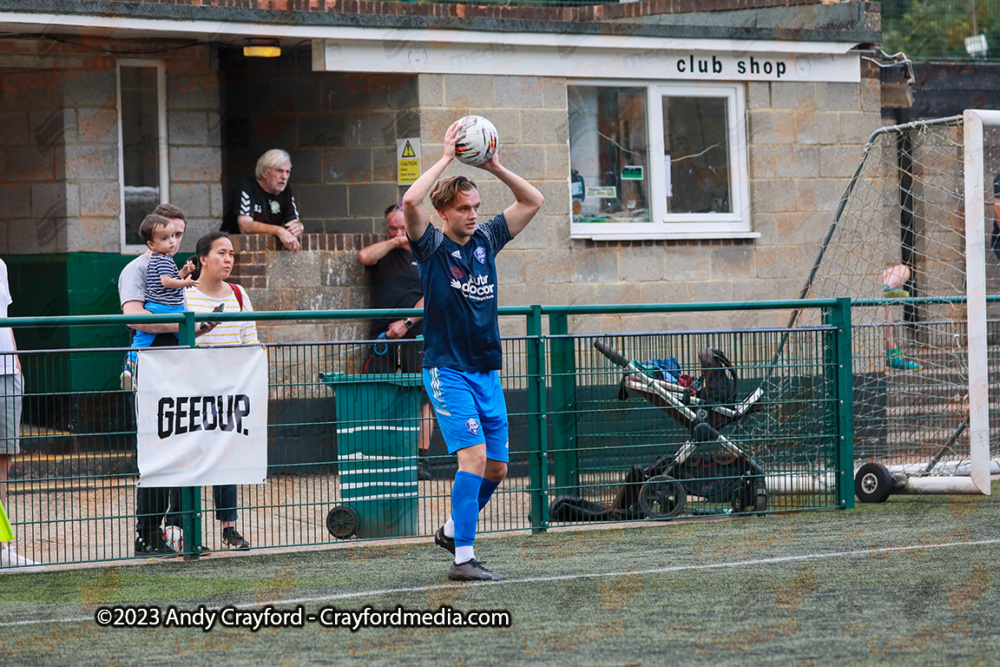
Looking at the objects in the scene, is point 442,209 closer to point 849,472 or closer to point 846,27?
point 849,472

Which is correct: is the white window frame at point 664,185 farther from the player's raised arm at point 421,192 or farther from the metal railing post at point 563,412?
the player's raised arm at point 421,192

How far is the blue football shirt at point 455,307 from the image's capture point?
7.19 m

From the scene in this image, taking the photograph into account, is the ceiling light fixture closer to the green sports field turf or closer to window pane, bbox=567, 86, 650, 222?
window pane, bbox=567, 86, 650, 222

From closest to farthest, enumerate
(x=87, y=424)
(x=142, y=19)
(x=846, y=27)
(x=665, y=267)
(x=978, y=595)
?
(x=978, y=595), (x=87, y=424), (x=142, y=19), (x=665, y=267), (x=846, y=27)

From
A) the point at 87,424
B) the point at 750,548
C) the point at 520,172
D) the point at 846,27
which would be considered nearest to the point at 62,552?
the point at 87,424

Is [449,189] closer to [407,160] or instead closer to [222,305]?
[222,305]

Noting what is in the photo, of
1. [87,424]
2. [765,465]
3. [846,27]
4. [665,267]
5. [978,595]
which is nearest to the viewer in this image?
[978,595]

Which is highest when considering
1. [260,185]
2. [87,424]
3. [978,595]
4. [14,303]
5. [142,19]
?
[142,19]

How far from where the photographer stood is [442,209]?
23.8ft

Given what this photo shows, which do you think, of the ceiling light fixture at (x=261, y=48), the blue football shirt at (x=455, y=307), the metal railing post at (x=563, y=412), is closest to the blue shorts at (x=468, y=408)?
the blue football shirt at (x=455, y=307)

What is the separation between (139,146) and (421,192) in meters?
6.63

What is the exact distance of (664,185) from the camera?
13.8 m

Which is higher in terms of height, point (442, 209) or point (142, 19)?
point (142, 19)

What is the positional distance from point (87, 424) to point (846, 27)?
9.35 metres
